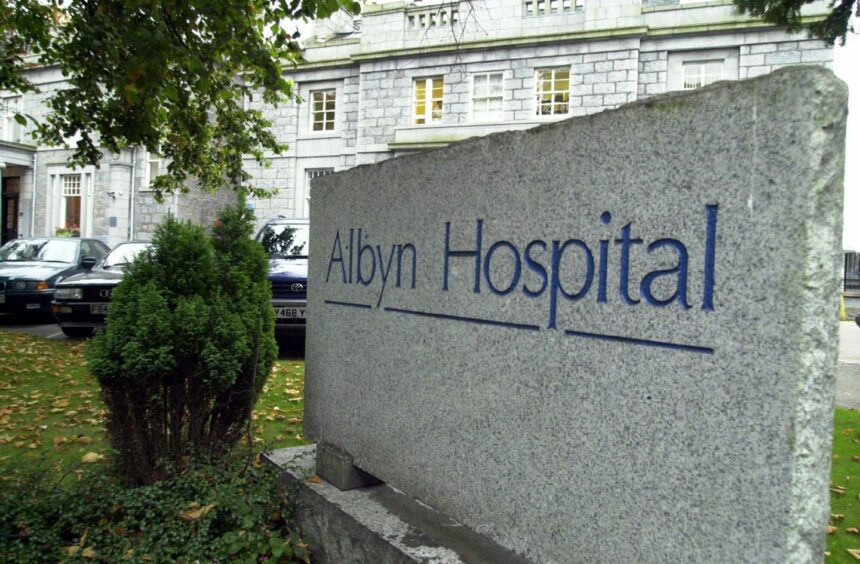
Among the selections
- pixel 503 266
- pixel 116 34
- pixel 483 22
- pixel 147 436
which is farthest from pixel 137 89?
pixel 483 22

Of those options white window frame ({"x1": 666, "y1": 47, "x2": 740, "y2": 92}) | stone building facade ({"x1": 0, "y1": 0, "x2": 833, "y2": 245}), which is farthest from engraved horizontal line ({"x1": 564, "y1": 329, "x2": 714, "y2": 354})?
white window frame ({"x1": 666, "y1": 47, "x2": 740, "y2": 92})

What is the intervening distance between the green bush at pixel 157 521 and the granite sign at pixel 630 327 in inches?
31.1

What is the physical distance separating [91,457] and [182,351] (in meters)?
1.63

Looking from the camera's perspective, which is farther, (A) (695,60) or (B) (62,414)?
(A) (695,60)

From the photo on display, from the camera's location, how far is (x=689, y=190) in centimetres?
162

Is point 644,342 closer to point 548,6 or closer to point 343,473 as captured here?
point 343,473

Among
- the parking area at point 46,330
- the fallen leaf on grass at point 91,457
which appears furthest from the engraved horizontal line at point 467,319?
the parking area at point 46,330

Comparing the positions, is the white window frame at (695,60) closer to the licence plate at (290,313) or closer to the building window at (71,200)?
the licence plate at (290,313)

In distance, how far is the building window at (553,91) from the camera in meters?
19.1

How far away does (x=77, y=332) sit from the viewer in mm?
10219

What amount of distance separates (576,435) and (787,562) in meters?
0.64

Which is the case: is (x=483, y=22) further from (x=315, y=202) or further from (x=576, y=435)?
(x=576, y=435)

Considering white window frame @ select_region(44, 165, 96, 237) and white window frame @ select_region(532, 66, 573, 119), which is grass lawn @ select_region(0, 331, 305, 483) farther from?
white window frame @ select_region(44, 165, 96, 237)

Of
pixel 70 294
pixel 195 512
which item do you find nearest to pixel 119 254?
pixel 70 294
